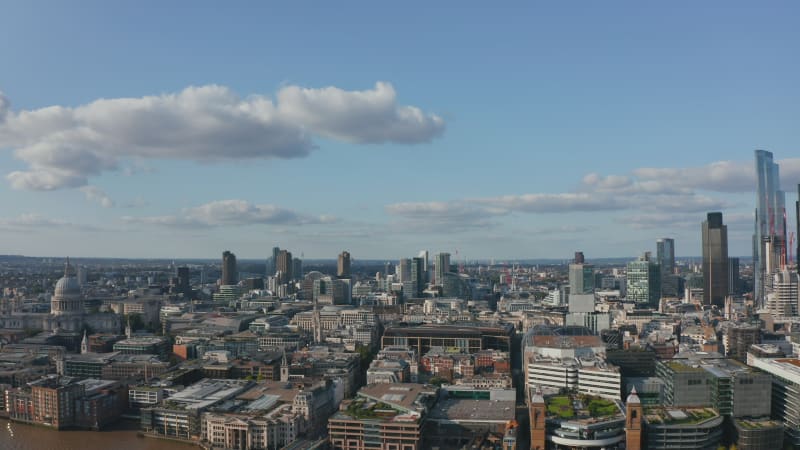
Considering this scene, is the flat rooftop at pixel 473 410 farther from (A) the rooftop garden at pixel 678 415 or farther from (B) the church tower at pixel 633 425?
(A) the rooftop garden at pixel 678 415

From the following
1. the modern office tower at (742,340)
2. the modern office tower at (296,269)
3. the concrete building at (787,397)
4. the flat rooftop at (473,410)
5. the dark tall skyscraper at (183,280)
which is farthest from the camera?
the modern office tower at (296,269)

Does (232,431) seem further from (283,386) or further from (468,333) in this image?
(468,333)

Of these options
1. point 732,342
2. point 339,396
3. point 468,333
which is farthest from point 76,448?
point 732,342

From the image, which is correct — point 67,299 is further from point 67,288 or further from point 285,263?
point 285,263

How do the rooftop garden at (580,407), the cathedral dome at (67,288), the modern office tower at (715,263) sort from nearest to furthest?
the rooftop garden at (580,407)
the cathedral dome at (67,288)
the modern office tower at (715,263)

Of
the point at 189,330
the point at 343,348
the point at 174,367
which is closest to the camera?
the point at 174,367

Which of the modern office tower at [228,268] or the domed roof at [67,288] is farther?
the modern office tower at [228,268]

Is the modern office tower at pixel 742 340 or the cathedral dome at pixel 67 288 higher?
the cathedral dome at pixel 67 288

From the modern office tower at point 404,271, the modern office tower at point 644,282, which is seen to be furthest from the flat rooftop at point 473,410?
the modern office tower at point 404,271
